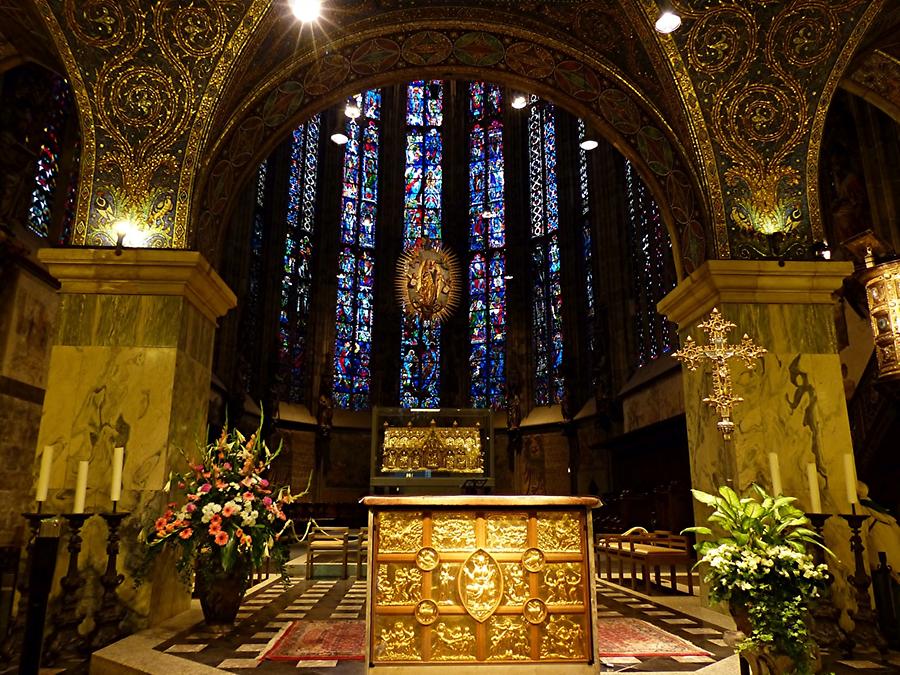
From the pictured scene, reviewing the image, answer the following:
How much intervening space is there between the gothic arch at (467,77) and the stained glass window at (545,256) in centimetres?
1093

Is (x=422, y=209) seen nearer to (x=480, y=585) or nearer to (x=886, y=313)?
(x=886, y=313)

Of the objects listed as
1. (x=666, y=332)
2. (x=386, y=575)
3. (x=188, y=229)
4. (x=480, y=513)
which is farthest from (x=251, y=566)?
(x=666, y=332)

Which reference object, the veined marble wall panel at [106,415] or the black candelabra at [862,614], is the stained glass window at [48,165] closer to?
the veined marble wall panel at [106,415]

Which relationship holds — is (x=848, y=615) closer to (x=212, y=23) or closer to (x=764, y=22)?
(x=764, y=22)

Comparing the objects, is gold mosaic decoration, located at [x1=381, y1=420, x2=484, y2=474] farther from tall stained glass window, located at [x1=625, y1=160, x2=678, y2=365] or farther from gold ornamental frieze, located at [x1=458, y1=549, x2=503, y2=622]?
tall stained glass window, located at [x1=625, y1=160, x2=678, y2=365]

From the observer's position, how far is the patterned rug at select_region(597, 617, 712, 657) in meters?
4.53

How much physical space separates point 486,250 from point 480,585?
57.1 ft

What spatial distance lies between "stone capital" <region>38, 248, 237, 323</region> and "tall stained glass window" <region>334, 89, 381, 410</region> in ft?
43.0

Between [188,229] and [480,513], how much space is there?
4257 millimetres

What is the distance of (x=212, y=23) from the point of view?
6527 mm

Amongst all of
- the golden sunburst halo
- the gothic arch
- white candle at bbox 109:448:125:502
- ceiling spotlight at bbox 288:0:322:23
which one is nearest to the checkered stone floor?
white candle at bbox 109:448:125:502

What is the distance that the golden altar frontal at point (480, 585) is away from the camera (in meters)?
3.82

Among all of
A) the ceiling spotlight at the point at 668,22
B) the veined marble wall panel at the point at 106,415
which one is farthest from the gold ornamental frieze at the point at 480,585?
the ceiling spotlight at the point at 668,22

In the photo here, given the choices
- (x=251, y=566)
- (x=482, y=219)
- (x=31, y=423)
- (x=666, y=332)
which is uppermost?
(x=482, y=219)
